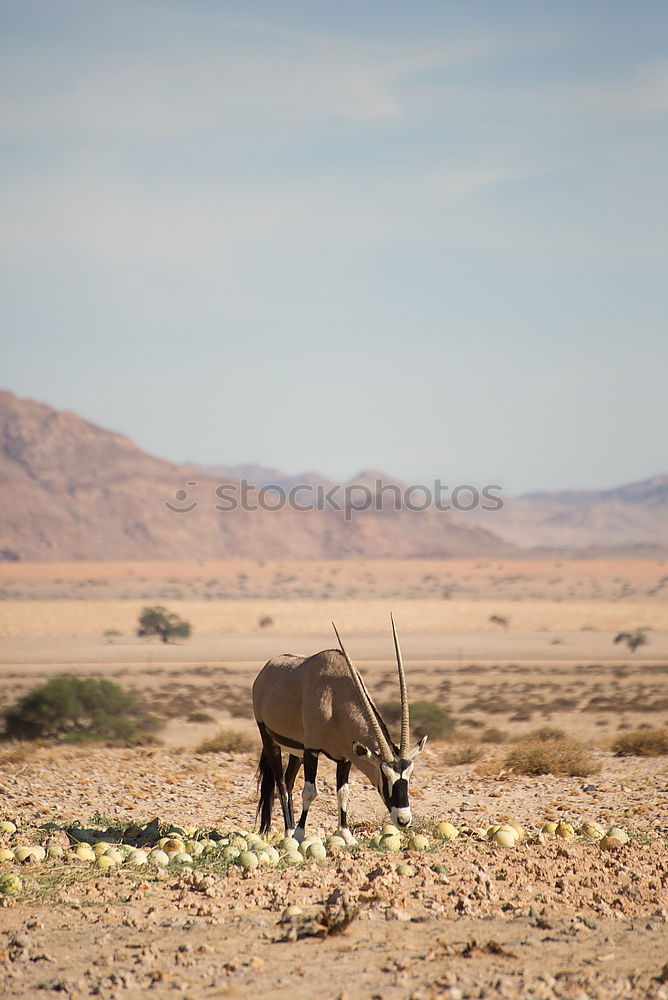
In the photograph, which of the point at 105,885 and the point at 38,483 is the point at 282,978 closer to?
the point at 105,885

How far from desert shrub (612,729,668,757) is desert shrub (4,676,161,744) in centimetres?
1022

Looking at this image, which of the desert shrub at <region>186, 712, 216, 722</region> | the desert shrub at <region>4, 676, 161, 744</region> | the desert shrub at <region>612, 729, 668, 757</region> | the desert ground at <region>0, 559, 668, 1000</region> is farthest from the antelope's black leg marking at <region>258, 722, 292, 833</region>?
the desert shrub at <region>186, 712, 216, 722</region>

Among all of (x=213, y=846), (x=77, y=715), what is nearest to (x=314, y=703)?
(x=213, y=846)

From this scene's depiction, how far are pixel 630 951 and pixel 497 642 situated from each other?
2123 inches

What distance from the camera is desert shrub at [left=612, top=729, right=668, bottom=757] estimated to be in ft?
54.9

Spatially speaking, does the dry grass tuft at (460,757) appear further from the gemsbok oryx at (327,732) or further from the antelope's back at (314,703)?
the antelope's back at (314,703)

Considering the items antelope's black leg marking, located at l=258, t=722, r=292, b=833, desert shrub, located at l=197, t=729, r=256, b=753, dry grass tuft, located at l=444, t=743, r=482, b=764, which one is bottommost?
desert shrub, located at l=197, t=729, r=256, b=753

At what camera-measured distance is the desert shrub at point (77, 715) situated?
23.7 m

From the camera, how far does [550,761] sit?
48.0ft

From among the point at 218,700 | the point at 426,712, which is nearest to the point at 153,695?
the point at 218,700

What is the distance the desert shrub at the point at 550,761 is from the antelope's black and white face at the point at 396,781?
652cm

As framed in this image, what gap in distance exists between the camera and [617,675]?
42.3 meters

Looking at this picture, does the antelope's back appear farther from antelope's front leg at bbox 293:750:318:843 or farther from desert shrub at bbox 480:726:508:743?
desert shrub at bbox 480:726:508:743

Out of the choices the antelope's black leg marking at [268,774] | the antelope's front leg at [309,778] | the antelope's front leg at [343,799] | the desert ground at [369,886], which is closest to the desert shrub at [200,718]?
the desert ground at [369,886]
